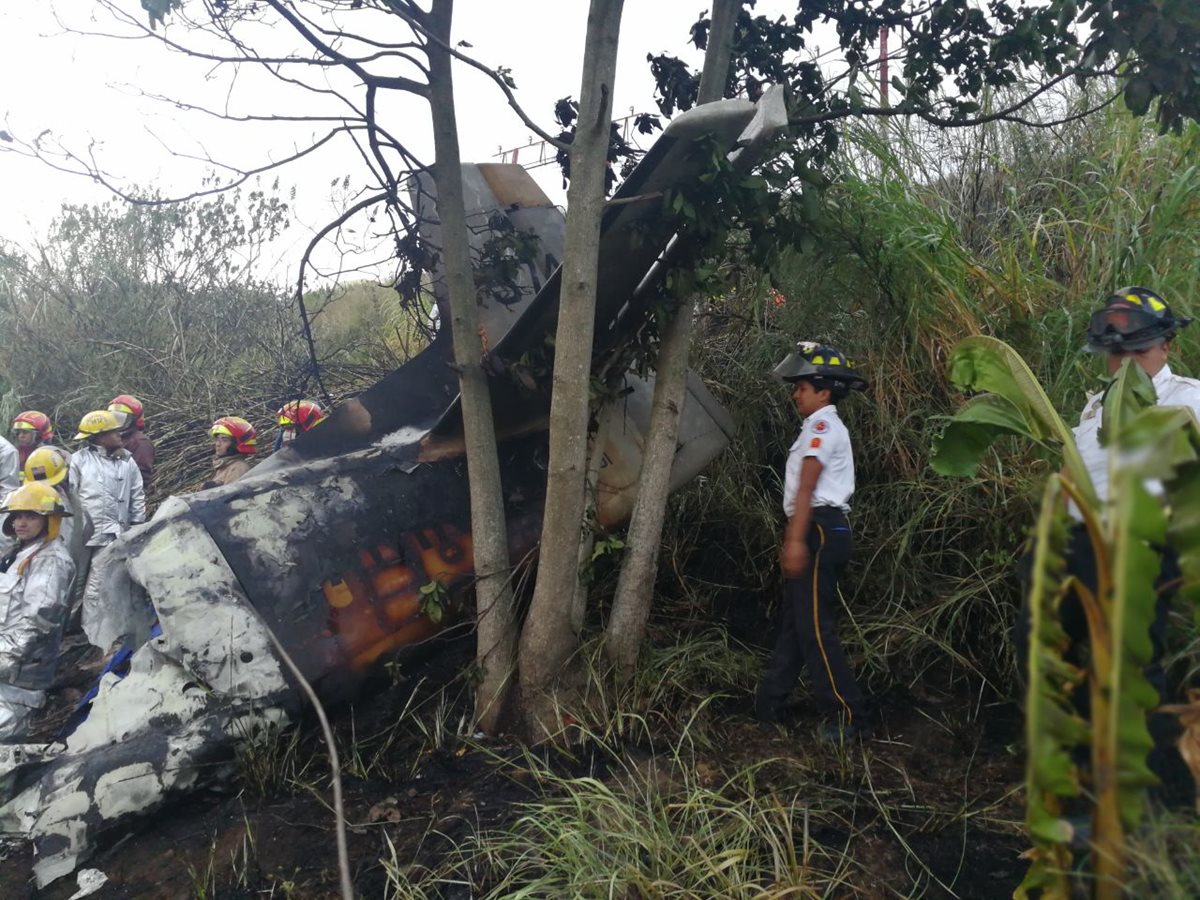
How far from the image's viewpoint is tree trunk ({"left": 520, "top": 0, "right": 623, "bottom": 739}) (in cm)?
343

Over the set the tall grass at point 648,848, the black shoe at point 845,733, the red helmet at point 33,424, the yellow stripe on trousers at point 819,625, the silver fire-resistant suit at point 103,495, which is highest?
the red helmet at point 33,424

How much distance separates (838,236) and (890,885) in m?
2.93

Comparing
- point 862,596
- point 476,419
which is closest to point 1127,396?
point 862,596

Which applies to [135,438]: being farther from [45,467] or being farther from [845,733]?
[845,733]

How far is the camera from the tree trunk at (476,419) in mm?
3775

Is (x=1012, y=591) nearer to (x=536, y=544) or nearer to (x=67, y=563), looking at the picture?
(x=536, y=544)

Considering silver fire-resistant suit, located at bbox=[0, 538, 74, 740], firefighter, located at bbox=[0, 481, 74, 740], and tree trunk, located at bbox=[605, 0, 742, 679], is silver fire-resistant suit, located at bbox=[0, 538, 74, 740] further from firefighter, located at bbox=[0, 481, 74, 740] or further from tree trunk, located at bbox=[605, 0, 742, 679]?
tree trunk, located at bbox=[605, 0, 742, 679]

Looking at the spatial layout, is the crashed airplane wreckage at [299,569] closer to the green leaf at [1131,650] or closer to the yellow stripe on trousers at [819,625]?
the yellow stripe on trousers at [819,625]

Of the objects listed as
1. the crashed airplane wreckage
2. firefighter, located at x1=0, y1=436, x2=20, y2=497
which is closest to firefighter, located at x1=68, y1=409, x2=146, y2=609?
firefighter, located at x1=0, y1=436, x2=20, y2=497

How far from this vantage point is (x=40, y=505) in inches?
187

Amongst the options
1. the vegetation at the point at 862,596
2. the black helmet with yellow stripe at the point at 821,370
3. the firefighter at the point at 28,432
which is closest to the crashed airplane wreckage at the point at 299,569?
the vegetation at the point at 862,596

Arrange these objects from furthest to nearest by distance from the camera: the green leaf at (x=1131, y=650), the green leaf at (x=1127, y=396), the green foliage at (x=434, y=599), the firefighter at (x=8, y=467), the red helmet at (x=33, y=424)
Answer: the red helmet at (x=33, y=424)
the firefighter at (x=8, y=467)
the green foliage at (x=434, y=599)
the green leaf at (x=1127, y=396)
the green leaf at (x=1131, y=650)

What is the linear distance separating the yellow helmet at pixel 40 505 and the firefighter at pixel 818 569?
3722 mm

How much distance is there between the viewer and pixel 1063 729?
1432mm
